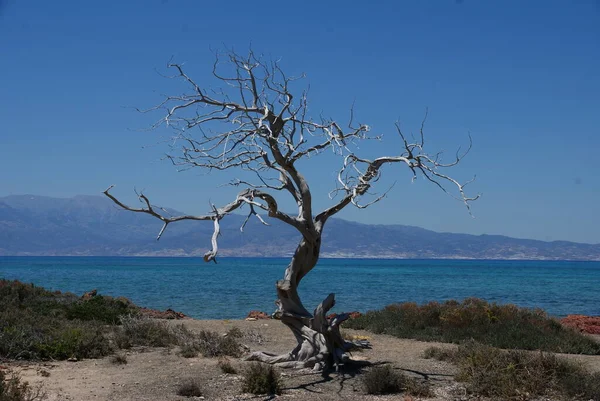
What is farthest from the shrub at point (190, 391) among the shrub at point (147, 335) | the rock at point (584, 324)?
the rock at point (584, 324)

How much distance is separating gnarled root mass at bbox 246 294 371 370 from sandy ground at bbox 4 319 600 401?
281mm

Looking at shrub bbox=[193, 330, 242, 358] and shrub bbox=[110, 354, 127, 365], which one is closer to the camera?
shrub bbox=[110, 354, 127, 365]

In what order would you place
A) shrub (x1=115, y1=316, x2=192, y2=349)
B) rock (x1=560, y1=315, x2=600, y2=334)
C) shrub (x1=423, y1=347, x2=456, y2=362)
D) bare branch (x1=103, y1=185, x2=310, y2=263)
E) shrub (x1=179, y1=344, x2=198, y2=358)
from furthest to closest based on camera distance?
rock (x1=560, y1=315, x2=600, y2=334) < shrub (x1=115, y1=316, x2=192, y2=349) < shrub (x1=179, y1=344, x2=198, y2=358) < shrub (x1=423, y1=347, x2=456, y2=362) < bare branch (x1=103, y1=185, x2=310, y2=263)

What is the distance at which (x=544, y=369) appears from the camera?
38.5 ft

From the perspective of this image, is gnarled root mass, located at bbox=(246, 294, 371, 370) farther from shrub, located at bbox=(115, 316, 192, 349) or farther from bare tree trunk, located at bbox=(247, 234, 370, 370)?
shrub, located at bbox=(115, 316, 192, 349)

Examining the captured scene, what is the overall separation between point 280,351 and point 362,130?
5.82m

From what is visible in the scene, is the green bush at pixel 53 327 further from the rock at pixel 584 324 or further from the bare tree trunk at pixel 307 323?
the rock at pixel 584 324

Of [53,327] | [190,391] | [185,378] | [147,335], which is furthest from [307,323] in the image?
[53,327]

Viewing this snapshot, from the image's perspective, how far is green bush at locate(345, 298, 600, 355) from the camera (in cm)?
1716

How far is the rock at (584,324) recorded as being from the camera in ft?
70.0

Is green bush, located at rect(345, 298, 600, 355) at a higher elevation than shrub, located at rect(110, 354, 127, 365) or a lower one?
higher

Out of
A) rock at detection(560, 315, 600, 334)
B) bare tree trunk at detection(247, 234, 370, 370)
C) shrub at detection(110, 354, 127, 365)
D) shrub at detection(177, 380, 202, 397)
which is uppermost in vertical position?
bare tree trunk at detection(247, 234, 370, 370)

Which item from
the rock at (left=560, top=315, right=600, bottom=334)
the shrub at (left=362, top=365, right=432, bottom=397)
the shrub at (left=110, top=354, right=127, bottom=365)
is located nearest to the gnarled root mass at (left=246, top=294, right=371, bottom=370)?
the shrub at (left=362, top=365, right=432, bottom=397)

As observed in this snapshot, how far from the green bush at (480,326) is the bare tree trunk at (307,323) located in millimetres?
5392
